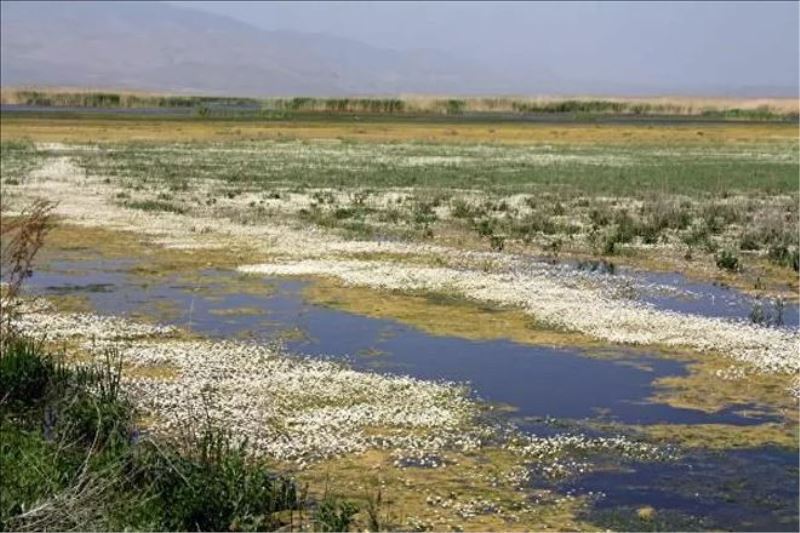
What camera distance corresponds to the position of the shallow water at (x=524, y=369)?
1048 cm

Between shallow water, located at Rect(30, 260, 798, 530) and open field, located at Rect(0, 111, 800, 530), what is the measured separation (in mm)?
53

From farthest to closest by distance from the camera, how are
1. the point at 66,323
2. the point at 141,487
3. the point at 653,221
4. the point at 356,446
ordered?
the point at 653,221 → the point at 66,323 → the point at 356,446 → the point at 141,487

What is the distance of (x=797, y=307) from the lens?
20234 millimetres

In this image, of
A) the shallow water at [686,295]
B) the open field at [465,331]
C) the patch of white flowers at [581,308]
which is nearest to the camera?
the open field at [465,331]

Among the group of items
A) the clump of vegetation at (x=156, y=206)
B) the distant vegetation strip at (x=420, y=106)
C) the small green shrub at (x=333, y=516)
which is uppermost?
the distant vegetation strip at (x=420, y=106)

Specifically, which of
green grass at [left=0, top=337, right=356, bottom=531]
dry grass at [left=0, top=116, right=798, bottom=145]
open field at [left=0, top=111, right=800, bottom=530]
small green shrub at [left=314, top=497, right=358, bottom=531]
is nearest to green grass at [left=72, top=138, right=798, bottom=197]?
open field at [left=0, top=111, right=800, bottom=530]

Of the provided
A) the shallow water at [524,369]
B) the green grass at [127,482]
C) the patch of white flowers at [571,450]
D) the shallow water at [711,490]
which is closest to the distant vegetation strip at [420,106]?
the shallow water at [524,369]

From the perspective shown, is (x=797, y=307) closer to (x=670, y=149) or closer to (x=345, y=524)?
(x=345, y=524)

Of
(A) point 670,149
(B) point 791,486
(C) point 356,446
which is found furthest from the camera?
(A) point 670,149

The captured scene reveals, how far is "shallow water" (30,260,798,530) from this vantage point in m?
10.5

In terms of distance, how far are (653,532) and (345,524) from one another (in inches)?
113

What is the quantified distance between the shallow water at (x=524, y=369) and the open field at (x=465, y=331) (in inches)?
2.1

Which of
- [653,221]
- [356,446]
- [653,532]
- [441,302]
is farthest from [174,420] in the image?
[653,221]

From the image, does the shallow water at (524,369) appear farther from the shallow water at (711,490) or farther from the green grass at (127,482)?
the green grass at (127,482)
